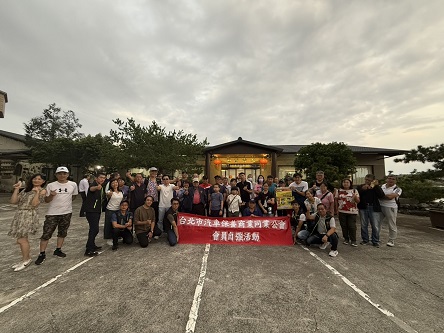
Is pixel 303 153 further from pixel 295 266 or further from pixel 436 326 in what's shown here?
pixel 436 326

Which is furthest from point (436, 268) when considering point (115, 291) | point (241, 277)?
point (115, 291)

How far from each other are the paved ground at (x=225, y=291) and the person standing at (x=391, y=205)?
0.64 meters

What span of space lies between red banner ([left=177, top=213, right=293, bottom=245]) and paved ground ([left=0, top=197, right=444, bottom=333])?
1.67ft

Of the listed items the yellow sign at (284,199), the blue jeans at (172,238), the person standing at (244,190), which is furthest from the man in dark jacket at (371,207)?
the blue jeans at (172,238)

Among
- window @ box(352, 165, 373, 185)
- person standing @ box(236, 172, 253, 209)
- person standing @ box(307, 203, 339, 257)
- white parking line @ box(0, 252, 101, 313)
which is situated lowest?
white parking line @ box(0, 252, 101, 313)

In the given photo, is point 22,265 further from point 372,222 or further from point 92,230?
point 372,222

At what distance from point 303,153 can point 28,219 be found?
13.6 m

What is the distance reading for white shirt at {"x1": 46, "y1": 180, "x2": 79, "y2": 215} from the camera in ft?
14.5

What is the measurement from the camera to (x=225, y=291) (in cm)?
328

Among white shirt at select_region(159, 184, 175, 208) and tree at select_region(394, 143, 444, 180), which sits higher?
tree at select_region(394, 143, 444, 180)

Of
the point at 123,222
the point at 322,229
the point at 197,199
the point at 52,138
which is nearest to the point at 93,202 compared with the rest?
the point at 123,222

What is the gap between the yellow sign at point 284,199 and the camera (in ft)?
21.5

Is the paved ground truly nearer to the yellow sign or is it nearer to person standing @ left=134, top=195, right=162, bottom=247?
person standing @ left=134, top=195, right=162, bottom=247

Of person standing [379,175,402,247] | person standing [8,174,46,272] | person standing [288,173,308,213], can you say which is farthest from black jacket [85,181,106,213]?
person standing [379,175,402,247]
